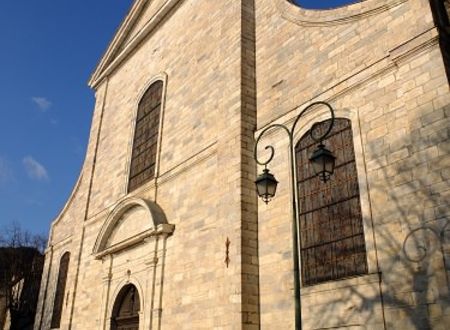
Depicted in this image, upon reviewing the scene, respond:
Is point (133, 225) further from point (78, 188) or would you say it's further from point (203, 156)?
point (78, 188)

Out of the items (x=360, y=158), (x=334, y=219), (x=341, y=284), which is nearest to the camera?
(x=341, y=284)

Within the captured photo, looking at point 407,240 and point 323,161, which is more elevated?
point 323,161

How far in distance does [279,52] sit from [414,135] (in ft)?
12.7

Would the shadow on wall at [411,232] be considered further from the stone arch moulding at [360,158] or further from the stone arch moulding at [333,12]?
the stone arch moulding at [333,12]

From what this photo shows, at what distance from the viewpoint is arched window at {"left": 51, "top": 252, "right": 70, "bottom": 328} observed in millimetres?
15062

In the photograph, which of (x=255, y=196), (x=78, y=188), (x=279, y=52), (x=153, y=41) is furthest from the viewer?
(x=78, y=188)

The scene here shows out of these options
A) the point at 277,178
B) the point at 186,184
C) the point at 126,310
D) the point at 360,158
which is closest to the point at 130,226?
the point at 126,310

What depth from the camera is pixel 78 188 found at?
16.5 meters

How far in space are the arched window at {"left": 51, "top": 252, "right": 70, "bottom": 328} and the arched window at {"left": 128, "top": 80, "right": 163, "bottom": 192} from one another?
5.37 m

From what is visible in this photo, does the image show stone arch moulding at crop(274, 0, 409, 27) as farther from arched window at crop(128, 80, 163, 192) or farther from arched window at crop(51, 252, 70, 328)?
arched window at crop(51, 252, 70, 328)

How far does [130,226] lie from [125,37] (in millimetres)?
7809

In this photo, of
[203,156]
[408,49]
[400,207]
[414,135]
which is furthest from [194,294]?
[408,49]

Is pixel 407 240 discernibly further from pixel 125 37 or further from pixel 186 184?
pixel 125 37

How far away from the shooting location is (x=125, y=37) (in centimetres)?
1605
